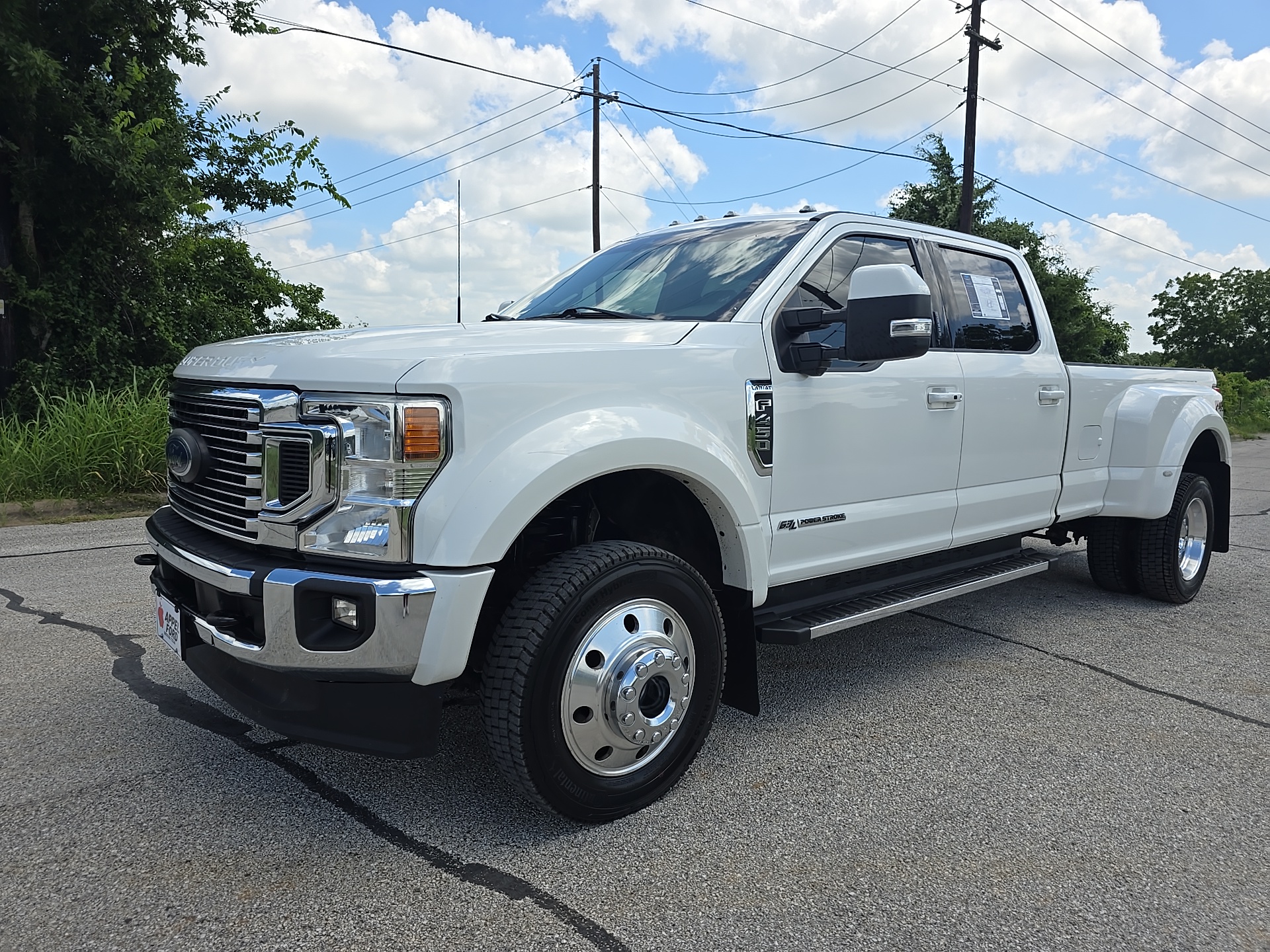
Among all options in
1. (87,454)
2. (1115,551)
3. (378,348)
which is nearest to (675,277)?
(378,348)

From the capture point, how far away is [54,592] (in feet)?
18.2

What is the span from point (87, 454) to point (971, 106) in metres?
19.3

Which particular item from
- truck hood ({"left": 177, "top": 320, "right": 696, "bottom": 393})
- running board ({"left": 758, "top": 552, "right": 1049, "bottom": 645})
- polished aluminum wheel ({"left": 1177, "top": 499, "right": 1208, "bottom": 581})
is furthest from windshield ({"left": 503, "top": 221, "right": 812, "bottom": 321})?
polished aluminum wheel ({"left": 1177, "top": 499, "right": 1208, "bottom": 581})

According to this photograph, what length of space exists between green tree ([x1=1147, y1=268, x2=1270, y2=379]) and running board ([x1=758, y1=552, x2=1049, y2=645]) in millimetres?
71106

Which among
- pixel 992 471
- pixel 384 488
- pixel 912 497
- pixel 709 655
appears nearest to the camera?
pixel 384 488

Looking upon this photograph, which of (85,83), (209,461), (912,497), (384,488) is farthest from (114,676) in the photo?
(85,83)

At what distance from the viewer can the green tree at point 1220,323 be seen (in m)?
67.4

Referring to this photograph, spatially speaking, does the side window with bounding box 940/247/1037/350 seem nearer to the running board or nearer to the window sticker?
the window sticker

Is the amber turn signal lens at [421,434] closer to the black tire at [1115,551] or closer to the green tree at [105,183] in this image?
the black tire at [1115,551]

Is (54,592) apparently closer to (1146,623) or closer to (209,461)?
(209,461)

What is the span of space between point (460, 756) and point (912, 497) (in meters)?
2.11

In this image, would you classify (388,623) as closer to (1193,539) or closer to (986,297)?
(986,297)

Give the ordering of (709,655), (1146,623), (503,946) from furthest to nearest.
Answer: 1. (1146,623)
2. (709,655)
3. (503,946)

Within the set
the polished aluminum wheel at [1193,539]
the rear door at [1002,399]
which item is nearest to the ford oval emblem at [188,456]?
the rear door at [1002,399]
